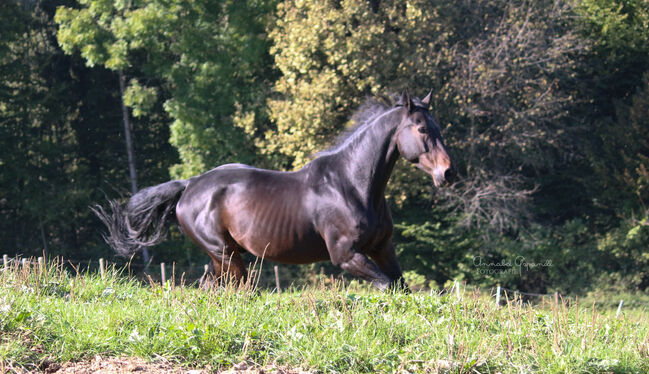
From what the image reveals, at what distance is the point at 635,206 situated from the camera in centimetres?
2175

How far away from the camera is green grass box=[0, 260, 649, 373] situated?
5199mm

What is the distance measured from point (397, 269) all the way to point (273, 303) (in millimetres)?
1488

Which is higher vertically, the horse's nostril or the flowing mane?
the flowing mane

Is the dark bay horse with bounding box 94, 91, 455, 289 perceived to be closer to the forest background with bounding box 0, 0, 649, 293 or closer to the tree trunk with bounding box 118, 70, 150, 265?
the forest background with bounding box 0, 0, 649, 293

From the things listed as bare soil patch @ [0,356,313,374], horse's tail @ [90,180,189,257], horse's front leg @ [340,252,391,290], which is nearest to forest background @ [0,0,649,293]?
horse's tail @ [90,180,189,257]

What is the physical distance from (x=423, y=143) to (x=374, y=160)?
552mm

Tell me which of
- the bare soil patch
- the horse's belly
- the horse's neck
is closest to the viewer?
the bare soil patch

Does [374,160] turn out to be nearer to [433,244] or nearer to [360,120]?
[360,120]

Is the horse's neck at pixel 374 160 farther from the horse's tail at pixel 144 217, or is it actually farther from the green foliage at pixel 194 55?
the green foliage at pixel 194 55

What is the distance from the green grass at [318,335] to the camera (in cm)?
520

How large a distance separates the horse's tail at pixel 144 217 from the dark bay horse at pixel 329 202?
14.9 inches

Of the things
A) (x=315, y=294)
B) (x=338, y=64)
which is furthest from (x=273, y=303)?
(x=338, y=64)

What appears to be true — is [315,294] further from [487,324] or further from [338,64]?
[338,64]

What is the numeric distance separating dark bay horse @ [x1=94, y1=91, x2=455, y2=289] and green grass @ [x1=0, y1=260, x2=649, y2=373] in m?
0.81
